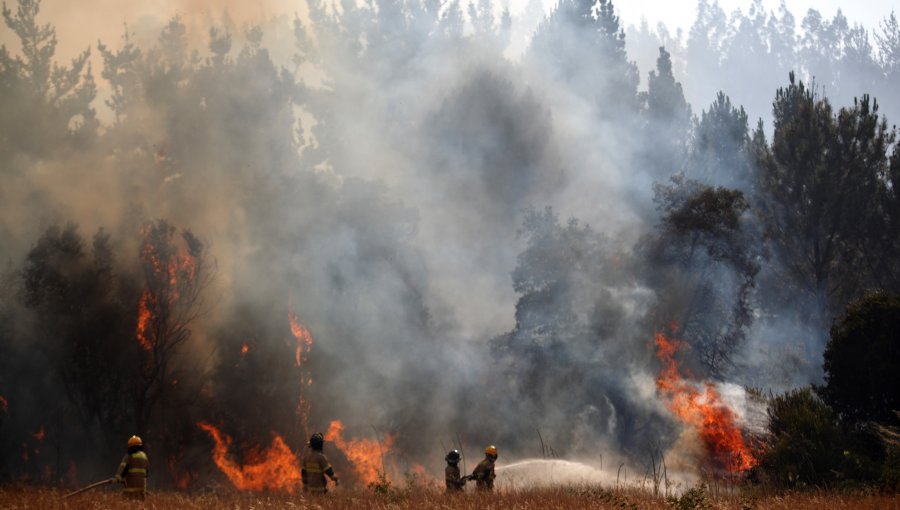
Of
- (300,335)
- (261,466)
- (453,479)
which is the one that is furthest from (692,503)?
(300,335)

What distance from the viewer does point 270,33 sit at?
52.2 m

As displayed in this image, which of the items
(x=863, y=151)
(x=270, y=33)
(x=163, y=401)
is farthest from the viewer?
(x=270, y=33)

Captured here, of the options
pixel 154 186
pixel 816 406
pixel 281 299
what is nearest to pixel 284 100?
pixel 154 186

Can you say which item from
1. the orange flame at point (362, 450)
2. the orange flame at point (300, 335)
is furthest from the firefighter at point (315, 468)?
the orange flame at point (300, 335)

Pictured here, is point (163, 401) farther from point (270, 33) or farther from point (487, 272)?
point (270, 33)

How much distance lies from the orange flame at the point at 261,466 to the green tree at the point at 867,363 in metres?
15.6

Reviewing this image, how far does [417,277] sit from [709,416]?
15.7 metres

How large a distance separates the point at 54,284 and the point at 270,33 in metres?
28.5

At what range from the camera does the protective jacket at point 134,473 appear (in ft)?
49.1

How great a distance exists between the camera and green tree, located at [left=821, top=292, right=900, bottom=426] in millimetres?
19203

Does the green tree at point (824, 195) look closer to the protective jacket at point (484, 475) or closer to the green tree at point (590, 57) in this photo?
the green tree at point (590, 57)

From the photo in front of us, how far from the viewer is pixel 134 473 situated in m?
15.1

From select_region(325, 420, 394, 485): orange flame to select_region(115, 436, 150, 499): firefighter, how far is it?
40.5 feet

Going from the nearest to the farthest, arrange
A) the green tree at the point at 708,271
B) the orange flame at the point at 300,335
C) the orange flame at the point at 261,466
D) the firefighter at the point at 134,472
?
the firefighter at the point at 134,472 → the orange flame at the point at 261,466 → the orange flame at the point at 300,335 → the green tree at the point at 708,271
